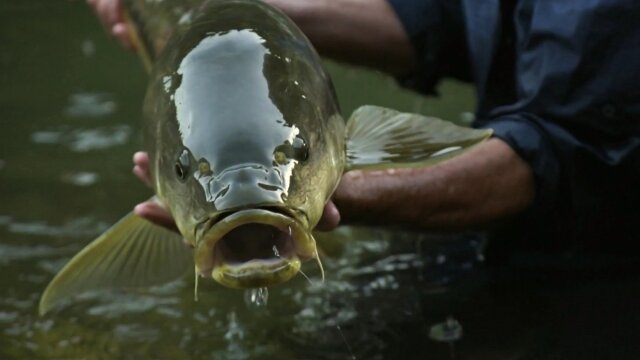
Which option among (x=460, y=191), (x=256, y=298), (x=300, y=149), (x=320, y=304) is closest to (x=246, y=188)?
(x=300, y=149)

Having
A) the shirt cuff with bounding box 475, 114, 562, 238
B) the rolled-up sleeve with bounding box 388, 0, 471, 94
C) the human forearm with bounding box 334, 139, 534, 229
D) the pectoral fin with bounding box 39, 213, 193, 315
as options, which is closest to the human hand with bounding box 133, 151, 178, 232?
the pectoral fin with bounding box 39, 213, 193, 315

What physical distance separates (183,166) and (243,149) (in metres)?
0.13

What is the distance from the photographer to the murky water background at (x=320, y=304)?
2.93 meters

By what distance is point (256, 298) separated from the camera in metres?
3.05

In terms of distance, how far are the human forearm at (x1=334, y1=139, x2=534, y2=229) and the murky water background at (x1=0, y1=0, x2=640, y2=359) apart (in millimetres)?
136

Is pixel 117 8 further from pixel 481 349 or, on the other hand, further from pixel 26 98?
pixel 26 98

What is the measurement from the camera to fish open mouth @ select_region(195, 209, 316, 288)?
5.70 feet

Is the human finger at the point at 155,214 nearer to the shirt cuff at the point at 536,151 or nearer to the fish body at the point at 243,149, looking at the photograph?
the fish body at the point at 243,149

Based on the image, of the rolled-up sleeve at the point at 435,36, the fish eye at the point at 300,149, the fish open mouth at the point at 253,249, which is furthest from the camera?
the rolled-up sleeve at the point at 435,36

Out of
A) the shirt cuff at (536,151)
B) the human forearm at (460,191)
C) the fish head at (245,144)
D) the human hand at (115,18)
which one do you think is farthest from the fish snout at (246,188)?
the human hand at (115,18)

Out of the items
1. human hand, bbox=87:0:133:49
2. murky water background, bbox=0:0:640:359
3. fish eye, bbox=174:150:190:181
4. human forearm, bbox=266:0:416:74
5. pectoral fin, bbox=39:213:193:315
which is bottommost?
murky water background, bbox=0:0:640:359

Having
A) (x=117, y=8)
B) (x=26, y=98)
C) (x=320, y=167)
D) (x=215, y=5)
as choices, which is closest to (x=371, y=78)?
(x=26, y=98)

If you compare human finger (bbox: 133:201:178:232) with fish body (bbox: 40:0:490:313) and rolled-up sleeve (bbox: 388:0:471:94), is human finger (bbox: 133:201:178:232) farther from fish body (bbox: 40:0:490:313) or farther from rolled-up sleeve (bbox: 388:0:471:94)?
rolled-up sleeve (bbox: 388:0:471:94)

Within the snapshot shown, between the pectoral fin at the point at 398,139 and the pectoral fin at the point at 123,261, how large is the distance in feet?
1.57
